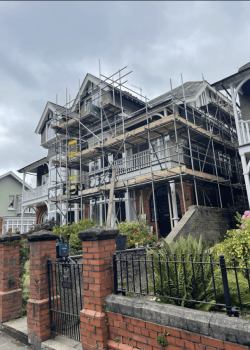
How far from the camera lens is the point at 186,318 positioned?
2.64 metres

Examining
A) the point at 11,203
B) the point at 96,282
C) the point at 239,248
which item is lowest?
the point at 96,282

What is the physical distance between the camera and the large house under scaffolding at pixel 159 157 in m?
12.3

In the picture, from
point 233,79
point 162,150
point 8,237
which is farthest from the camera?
point 162,150

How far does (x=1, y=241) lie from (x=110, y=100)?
546 inches

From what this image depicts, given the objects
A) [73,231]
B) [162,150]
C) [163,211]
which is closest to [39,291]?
[73,231]

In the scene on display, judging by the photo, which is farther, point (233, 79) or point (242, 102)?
point (242, 102)

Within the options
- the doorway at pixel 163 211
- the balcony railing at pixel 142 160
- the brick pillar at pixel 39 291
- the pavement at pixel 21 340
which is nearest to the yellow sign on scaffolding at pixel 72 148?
the balcony railing at pixel 142 160

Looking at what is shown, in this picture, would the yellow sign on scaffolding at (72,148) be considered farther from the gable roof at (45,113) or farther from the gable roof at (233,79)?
the gable roof at (233,79)

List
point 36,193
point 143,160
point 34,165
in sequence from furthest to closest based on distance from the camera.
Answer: point 34,165 < point 36,193 < point 143,160

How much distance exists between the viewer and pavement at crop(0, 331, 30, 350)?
4.53 metres

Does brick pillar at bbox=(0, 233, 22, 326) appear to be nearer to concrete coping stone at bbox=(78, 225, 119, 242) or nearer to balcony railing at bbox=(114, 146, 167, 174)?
concrete coping stone at bbox=(78, 225, 119, 242)

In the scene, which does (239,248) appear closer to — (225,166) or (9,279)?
(9,279)

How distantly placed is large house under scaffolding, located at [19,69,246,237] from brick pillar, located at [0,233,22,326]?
6.40 m

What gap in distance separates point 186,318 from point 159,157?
1148cm
